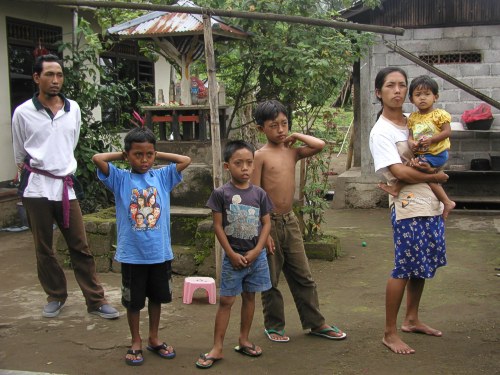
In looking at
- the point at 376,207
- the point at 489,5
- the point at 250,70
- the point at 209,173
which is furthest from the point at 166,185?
the point at 489,5

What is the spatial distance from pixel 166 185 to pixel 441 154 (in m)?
1.77

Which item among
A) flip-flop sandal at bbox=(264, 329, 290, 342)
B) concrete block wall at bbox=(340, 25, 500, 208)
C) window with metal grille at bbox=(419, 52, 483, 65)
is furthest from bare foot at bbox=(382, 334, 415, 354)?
window with metal grille at bbox=(419, 52, 483, 65)

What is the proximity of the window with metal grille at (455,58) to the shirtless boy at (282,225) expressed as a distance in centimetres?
602

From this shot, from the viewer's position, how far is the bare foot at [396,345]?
4027 millimetres

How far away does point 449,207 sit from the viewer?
13.5 feet

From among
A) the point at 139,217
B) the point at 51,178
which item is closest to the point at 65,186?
the point at 51,178

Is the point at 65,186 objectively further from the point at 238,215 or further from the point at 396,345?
the point at 396,345

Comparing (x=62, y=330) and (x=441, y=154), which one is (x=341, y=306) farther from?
(x=62, y=330)

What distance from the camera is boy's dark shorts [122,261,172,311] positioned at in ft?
13.3

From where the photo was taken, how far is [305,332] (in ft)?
14.9

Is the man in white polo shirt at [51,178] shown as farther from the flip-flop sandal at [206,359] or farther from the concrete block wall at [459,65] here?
the concrete block wall at [459,65]

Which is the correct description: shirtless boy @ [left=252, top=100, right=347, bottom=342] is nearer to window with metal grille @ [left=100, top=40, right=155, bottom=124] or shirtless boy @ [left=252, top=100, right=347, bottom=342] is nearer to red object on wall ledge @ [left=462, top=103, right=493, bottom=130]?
red object on wall ledge @ [left=462, top=103, right=493, bottom=130]

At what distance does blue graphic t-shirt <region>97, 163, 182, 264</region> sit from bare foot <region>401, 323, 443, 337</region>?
1677 mm

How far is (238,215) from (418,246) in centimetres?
114
